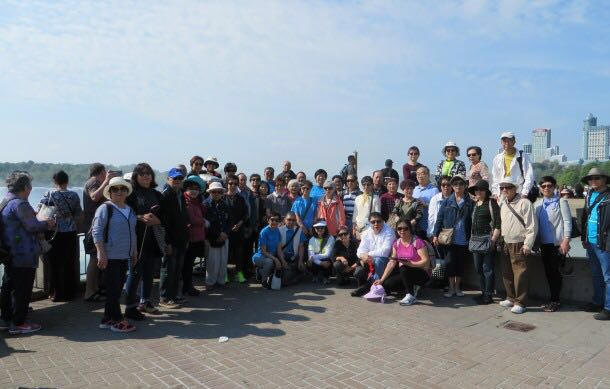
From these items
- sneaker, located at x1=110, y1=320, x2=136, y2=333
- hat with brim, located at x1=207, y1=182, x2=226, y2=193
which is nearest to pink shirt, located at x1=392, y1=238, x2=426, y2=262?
hat with brim, located at x1=207, y1=182, x2=226, y2=193

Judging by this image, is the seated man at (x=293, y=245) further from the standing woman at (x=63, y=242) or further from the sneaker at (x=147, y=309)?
the standing woman at (x=63, y=242)

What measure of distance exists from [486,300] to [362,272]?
2030mm

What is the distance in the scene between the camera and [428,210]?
7.96 m

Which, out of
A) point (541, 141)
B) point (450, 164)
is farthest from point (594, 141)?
point (450, 164)

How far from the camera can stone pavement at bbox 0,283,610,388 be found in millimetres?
4398

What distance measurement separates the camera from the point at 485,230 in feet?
23.2

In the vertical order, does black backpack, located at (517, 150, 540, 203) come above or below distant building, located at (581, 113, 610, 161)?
below

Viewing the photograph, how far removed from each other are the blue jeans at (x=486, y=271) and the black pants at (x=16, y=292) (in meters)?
6.32

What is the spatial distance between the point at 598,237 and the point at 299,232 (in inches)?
191

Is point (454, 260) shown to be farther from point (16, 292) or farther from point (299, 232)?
point (16, 292)

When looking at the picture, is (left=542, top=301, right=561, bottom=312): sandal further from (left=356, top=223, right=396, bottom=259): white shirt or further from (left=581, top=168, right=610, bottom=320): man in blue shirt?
(left=356, top=223, right=396, bottom=259): white shirt

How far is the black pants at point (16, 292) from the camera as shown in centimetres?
552

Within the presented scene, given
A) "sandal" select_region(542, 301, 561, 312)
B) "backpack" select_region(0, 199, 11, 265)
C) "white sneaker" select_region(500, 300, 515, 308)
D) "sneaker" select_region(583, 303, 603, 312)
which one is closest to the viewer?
"backpack" select_region(0, 199, 11, 265)

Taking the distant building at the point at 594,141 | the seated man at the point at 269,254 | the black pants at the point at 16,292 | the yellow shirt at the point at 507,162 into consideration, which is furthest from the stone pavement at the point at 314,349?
the distant building at the point at 594,141
